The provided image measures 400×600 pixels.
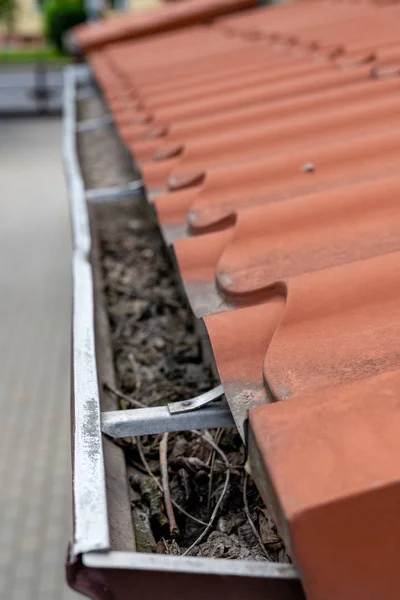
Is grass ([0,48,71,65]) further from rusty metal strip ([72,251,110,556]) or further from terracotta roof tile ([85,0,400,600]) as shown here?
rusty metal strip ([72,251,110,556])

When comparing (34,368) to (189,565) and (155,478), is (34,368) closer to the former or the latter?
(155,478)

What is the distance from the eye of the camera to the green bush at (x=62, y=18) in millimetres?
18812

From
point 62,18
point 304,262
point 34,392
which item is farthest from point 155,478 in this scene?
point 62,18

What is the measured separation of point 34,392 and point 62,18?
1664 centimetres

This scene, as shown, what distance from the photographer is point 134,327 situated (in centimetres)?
216

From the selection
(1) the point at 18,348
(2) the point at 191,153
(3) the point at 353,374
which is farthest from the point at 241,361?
(1) the point at 18,348

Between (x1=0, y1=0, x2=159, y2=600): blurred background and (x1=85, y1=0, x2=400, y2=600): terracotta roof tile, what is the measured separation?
2.37 metres

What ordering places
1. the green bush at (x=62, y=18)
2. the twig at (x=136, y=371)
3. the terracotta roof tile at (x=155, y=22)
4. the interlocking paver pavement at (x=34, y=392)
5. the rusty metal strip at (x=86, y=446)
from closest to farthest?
the rusty metal strip at (x=86, y=446), the twig at (x=136, y=371), the interlocking paver pavement at (x=34, y=392), the terracotta roof tile at (x=155, y=22), the green bush at (x=62, y=18)

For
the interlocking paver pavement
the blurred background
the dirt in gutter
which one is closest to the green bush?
the blurred background

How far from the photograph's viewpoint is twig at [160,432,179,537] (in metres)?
1.31

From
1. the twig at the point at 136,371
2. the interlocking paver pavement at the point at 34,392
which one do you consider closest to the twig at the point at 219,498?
the twig at the point at 136,371

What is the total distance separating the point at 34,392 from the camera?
5.06 m

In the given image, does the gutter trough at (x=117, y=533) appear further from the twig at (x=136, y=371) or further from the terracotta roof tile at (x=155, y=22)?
the terracotta roof tile at (x=155, y=22)

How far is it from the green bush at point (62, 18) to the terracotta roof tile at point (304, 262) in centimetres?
1719
